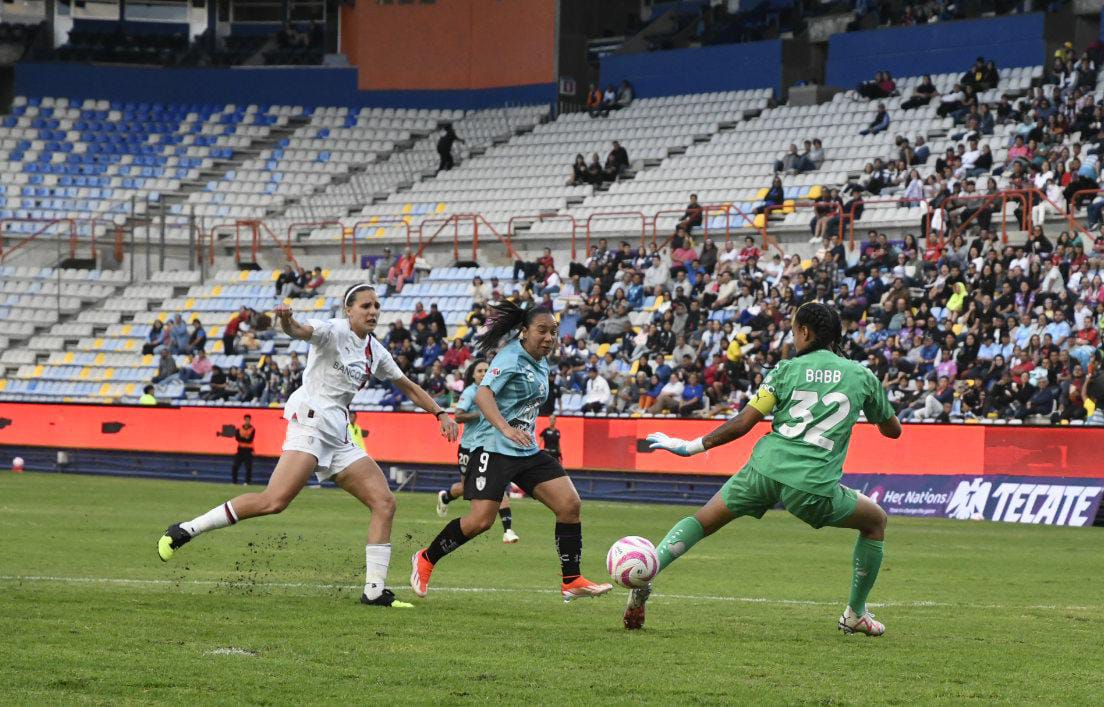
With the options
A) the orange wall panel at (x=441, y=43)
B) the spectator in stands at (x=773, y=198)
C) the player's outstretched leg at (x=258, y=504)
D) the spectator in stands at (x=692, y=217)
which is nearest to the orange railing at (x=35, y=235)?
the orange wall panel at (x=441, y=43)

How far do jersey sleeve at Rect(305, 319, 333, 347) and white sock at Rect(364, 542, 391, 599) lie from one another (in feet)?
4.70

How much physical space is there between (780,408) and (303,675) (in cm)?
340

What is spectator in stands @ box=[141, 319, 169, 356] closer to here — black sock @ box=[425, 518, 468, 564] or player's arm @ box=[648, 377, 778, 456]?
black sock @ box=[425, 518, 468, 564]

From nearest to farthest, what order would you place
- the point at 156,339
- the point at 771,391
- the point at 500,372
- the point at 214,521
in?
the point at 771,391, the point at 214,521, the point at 500,372, the point at 156,339

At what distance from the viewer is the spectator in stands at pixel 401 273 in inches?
1681

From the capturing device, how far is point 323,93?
181 ft

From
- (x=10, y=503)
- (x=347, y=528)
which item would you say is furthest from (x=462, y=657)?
(x=10, y=503)

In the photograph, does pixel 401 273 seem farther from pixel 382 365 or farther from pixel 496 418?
pixel 496 418

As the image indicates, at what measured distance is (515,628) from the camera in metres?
10.4

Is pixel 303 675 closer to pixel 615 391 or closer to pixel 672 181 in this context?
pixel 615 391

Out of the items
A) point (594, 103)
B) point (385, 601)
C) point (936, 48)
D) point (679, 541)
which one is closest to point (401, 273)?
point (594, 103)

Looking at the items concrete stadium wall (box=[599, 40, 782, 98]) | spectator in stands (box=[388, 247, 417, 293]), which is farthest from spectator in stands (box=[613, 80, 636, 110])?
spectator in stands (box=[388, 247, 417, 293])

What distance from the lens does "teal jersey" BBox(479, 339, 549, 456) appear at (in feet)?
38.9

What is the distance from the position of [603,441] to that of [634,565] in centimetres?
2063
